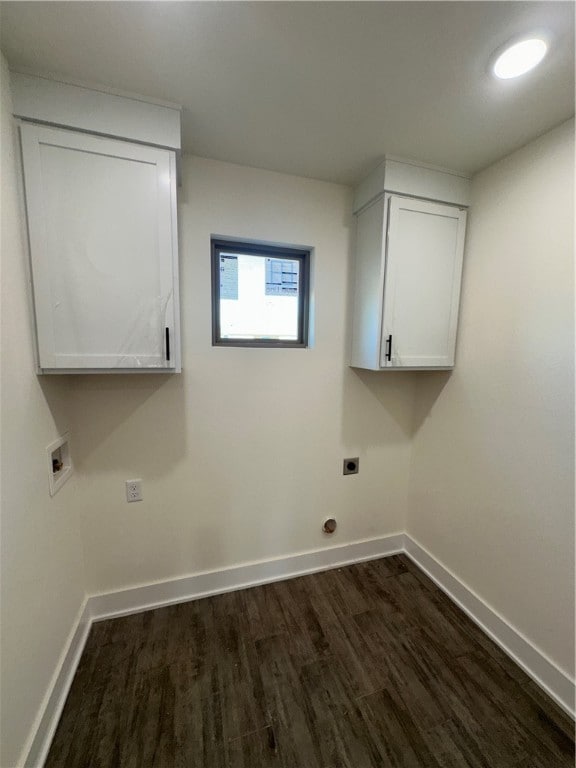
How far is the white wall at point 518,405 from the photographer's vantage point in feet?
4.00

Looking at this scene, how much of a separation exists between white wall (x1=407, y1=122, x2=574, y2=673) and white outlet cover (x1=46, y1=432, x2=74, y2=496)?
6.67ft

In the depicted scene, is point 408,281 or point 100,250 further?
point 408,281

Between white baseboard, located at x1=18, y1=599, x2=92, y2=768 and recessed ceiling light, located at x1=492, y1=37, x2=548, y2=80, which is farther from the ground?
recessed ceiling light, located at x1=492, y1=37, x2=548, y2=80

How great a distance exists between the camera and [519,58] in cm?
95

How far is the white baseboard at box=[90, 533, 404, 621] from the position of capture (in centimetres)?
156

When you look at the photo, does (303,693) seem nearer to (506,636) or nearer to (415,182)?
(506,636)

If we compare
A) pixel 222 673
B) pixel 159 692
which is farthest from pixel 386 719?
pixel 159 692

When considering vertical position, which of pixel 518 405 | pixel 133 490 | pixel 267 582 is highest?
pixel 518 405

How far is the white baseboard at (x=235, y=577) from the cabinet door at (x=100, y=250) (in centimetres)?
128

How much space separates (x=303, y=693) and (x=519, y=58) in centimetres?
248

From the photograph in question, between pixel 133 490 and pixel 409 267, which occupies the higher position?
pixel 409 267

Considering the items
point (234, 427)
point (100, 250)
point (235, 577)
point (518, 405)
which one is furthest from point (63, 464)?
point (518, 405)

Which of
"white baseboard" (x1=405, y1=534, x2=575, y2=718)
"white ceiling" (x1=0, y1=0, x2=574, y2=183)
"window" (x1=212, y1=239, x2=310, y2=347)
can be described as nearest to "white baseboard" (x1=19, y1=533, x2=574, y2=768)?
"white baseboard" (x1=405, y1=534, x2=575, y2=718)

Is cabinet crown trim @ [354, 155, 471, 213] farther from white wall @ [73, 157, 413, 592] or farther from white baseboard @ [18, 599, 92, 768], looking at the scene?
white baseboard @ [18, 599, 92, 768]
